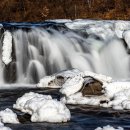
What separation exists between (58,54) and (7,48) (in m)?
2.23

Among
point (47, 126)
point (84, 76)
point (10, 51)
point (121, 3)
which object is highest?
point (121, 3)

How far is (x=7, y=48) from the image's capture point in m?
21.5

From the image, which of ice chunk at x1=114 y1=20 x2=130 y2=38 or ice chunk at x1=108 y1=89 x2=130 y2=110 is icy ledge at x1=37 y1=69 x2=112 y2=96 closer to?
ice chunk at x1=108 y1=89 x2=130 y2=110

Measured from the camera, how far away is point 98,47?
23.1 meters

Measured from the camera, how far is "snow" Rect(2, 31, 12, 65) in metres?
21.1

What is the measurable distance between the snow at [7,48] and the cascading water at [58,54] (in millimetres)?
155

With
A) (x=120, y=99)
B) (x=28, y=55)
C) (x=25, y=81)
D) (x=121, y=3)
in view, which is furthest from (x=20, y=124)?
(x=121, y=3)

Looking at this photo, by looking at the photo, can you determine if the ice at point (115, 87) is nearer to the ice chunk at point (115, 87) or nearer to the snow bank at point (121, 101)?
the ice chunk at point (115, 87)

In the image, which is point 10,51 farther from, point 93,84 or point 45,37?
point 93,84

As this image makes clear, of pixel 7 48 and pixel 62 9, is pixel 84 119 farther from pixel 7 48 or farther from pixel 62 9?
pixel 62 9

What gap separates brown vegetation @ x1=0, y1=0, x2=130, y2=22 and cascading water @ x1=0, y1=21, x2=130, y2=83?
367 inches

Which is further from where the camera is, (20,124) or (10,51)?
(10,51)

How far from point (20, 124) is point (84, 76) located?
538cm

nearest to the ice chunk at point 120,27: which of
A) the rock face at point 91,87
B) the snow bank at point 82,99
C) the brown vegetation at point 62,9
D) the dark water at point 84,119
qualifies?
the brown vegetation at point 62,9
